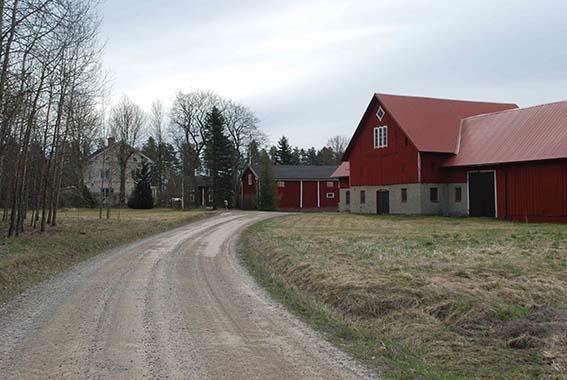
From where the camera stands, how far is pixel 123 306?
33.5 feet

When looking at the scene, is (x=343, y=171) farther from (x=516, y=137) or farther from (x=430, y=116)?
(x=516, y=137)

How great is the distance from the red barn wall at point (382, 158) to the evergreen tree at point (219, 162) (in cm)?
2343

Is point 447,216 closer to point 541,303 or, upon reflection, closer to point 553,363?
point 541,303

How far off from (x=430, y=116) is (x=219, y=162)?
1242 inches

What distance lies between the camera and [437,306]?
884 cm

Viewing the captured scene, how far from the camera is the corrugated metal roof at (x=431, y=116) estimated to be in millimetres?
42037

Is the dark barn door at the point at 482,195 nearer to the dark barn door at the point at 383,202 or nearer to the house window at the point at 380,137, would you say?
the dark barn door at the point at 383,202

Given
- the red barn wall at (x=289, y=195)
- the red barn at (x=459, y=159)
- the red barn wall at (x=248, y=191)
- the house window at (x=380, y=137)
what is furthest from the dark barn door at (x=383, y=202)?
the red barn wall at (x=289, y=195)

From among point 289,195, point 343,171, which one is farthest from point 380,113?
point 289,195

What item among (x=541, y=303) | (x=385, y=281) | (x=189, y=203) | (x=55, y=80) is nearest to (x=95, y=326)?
(x=385, y=281)

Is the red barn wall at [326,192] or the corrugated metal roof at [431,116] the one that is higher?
the corrugated metal roof at [431,116]

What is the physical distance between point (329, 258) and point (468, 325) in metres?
7.28

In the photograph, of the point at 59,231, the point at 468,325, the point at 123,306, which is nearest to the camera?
the point at 468,325

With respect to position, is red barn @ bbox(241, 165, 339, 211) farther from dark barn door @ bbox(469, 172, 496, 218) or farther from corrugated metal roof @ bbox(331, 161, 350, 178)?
dark barn door @ bbox(469, 172, 496, 218)
